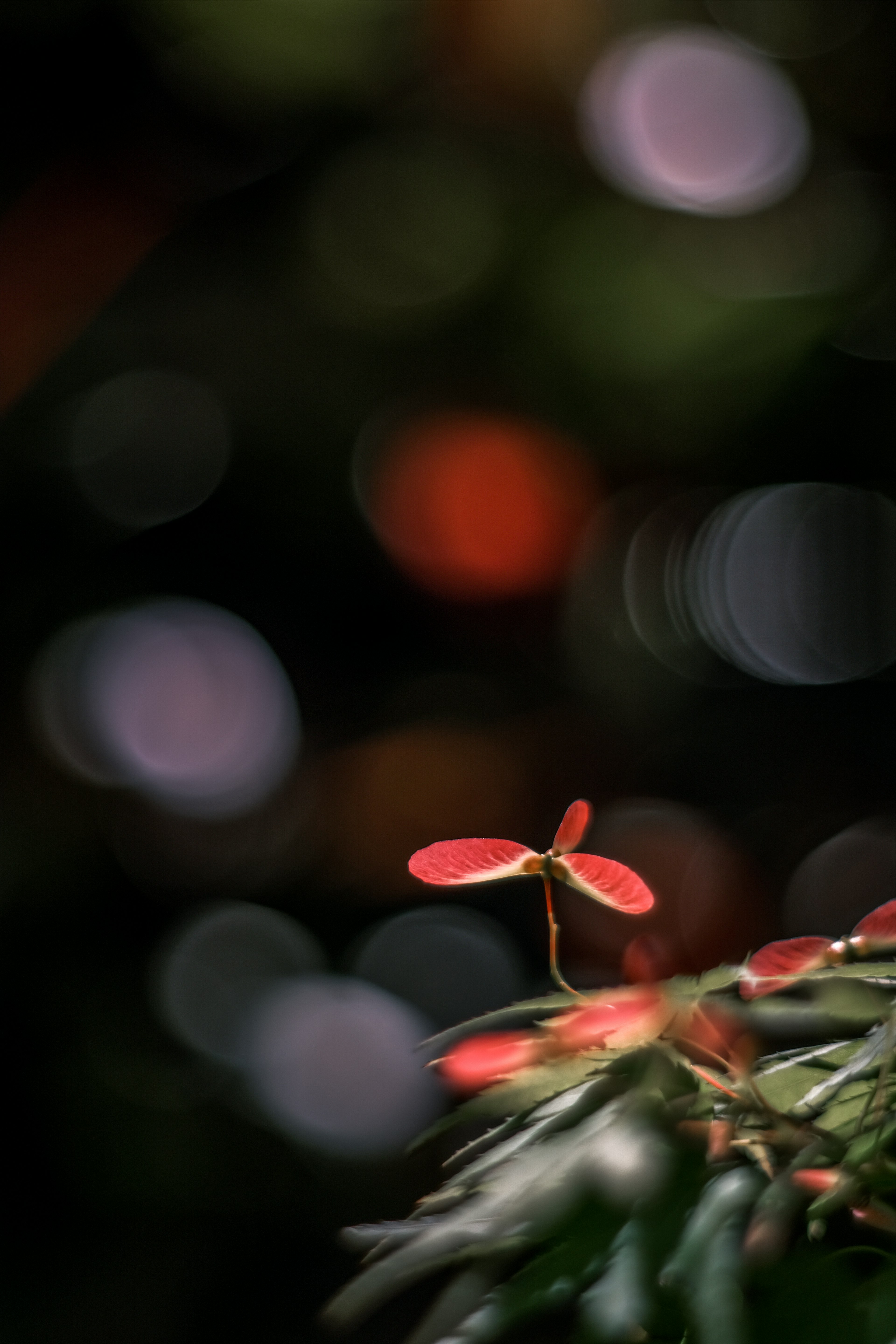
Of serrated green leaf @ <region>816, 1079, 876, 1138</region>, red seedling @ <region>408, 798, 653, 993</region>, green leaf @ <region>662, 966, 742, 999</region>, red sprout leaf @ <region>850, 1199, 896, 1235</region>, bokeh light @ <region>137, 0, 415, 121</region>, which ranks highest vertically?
bokeh light @ <region>137, 0, 415, 121</region>

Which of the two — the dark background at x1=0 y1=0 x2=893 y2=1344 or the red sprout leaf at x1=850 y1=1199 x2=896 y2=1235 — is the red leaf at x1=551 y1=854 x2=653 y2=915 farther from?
the dark background at x1=0 y1=0 x2=893 y2=1344

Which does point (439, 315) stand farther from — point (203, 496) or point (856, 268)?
point (856, 268)

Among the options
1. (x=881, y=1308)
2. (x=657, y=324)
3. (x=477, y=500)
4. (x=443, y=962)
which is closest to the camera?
A: (x=881, y=1308)

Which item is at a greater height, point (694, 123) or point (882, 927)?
point (882, 927)

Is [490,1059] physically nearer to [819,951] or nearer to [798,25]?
[819,951]

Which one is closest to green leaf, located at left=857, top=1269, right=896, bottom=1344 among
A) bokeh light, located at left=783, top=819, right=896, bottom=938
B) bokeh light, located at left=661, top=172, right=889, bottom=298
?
bokeh light, located at left=783, top=819, right=896, bottom=938

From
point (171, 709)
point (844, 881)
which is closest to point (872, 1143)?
point (844, 881)

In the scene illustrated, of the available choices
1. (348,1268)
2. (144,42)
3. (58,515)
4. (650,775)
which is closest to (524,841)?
(650,775)
